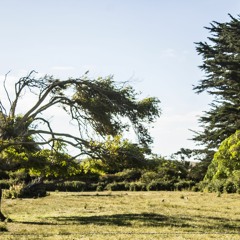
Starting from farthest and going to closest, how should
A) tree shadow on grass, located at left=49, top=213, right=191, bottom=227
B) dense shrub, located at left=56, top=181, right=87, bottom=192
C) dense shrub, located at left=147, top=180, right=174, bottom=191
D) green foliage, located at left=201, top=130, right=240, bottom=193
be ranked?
1. dense shrub, located at left=56, top=181, right=87, bottom=192
2. dense shrub, located at left=147, top=180, right=174, bottom=191
3. green foliage, located at left=201, top=130, right=240, bottom=193
4. tree shadow on grass, located at left=49, top=213, right=191, bottom=227

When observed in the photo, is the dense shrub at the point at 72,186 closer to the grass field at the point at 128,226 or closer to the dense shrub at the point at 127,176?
the dense shrub at the point at 127,176

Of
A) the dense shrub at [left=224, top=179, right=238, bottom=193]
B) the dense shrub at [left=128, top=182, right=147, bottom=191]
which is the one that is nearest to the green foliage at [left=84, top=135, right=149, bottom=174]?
the dense shrub at [left=224, top=179, right=238, bottom=193]

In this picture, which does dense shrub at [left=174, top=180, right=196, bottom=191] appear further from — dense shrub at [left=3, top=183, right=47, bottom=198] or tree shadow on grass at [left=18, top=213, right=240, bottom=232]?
tree shadow on grass at [left=18, top=213, right=240, bottom=232]

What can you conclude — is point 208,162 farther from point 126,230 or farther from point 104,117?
point 126,230

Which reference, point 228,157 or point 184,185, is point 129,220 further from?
point 184,185

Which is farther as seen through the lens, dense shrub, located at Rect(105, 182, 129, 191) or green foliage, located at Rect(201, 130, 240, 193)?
dense shrub, located at Rect(105, 182, 129, 191)

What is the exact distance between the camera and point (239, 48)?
119 feet

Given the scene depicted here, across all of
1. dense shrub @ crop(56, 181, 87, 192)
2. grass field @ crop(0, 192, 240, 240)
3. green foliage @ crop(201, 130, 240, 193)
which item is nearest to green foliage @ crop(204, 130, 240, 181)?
green foliage @ crop(201, 130, 240, 193)

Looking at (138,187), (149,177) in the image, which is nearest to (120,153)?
(138,187)

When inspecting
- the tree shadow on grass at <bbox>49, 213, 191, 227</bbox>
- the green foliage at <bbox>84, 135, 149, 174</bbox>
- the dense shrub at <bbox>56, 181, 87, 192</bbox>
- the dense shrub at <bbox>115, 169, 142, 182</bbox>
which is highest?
the green foliage at <bbox>84, 135, 149, 174</bbox>

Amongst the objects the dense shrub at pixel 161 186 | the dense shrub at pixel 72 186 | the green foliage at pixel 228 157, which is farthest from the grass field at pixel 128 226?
the dense shrub at pixel 72 186

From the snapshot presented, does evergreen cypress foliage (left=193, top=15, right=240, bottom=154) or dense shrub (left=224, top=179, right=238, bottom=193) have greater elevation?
evergreen cypress foliage (left=193, top=15, right=240, bottom=154)

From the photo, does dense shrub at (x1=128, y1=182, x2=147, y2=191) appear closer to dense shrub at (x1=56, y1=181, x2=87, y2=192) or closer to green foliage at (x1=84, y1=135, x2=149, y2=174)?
dense shrub at (x1=56, y1=181, x2=87, y2=192)

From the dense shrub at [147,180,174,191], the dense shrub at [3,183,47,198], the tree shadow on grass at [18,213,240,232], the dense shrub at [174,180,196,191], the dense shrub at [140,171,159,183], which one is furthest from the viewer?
the dense shrub at [140,171,159,183]
